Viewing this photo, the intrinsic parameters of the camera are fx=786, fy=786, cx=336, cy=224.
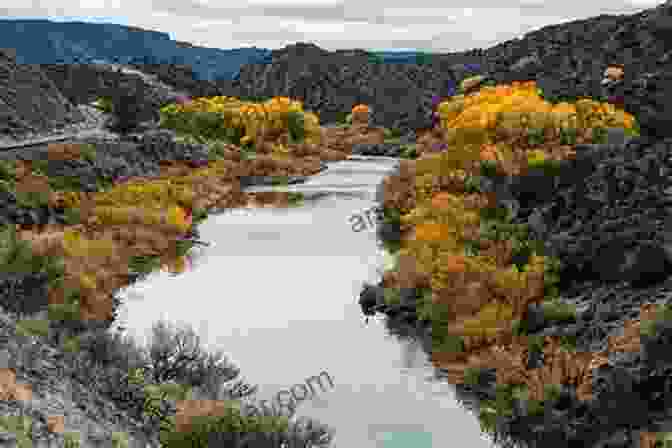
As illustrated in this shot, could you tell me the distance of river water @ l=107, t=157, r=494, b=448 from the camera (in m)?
22.9

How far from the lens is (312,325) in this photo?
3159 cm

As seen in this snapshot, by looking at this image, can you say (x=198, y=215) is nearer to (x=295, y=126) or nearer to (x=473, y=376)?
(x=473, y=376)

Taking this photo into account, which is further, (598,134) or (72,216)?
(598,134)

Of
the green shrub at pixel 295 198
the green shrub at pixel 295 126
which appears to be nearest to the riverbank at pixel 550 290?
the green shrub at pixel 295 198

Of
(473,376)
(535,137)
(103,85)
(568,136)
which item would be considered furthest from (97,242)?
(103,85)

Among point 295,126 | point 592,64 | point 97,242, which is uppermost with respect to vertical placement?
point 592,64

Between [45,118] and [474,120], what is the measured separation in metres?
62.5

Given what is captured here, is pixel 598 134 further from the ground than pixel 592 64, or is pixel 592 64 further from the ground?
pixel 592 64

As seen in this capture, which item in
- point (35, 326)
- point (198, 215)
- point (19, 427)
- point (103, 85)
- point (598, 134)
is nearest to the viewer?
point (19, 427)

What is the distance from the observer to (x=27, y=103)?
314 ft

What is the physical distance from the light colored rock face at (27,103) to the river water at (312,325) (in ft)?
129

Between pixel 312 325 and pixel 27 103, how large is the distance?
250 ft

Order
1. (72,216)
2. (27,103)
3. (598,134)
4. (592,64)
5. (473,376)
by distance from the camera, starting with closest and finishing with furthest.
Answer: (473,376), (72,216), (598,134), (592,64), (27,103)

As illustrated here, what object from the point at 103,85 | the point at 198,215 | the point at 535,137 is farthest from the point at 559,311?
the point at 103,85
